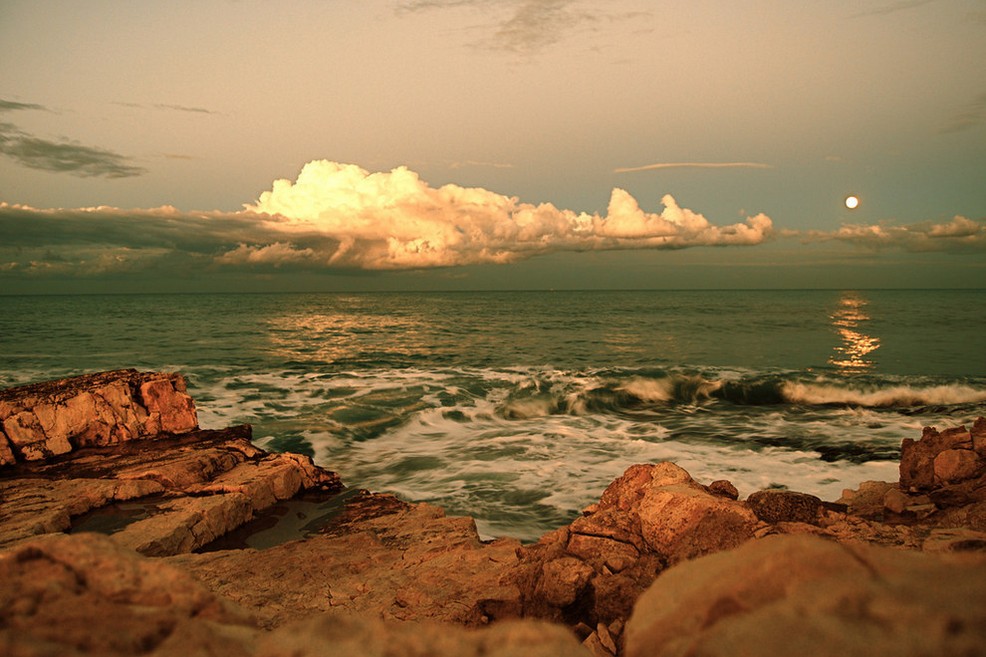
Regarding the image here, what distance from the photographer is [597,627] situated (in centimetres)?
434

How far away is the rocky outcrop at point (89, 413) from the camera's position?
1029cm

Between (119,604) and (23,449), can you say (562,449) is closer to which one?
(23,449)

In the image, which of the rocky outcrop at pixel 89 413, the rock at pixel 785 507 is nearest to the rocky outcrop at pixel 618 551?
the rock at pixel 785 507

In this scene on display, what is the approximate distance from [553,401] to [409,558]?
1403 cm

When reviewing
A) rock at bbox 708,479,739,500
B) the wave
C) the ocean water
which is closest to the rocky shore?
rock at bbox 708,479,739,500

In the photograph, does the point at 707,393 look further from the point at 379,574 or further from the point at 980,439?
the point at 379,574

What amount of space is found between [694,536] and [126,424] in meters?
10.6

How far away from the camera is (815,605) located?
1.49 meters

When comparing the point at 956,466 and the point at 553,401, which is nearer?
the point at 956,466

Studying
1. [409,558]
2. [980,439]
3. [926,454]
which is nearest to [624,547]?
[409,558]

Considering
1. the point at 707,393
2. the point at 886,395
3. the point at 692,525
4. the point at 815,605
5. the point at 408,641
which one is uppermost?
the point at 815,605

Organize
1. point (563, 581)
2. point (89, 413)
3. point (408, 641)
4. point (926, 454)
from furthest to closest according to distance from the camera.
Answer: point (89, 413) < point (926, 454) < point (563, 581) < point (408, 641)

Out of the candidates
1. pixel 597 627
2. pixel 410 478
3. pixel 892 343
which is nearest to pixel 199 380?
pixel 410 478

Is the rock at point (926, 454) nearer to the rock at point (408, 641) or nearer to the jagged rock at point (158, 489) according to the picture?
the rock at point (408, 641)
